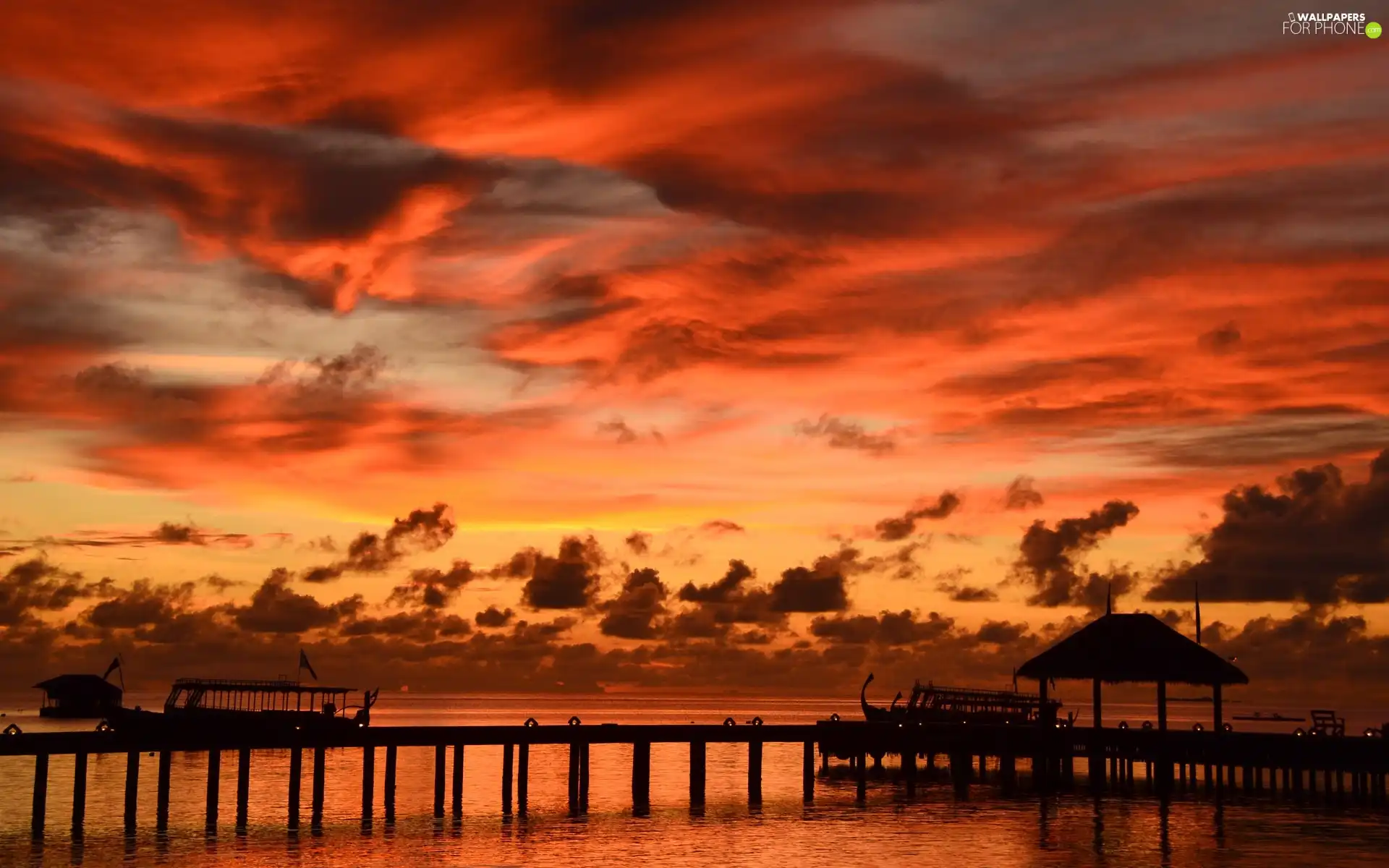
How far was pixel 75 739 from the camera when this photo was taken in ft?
184

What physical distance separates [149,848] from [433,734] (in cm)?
1419

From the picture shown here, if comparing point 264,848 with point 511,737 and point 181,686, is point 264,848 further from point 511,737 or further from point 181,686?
point 181,686

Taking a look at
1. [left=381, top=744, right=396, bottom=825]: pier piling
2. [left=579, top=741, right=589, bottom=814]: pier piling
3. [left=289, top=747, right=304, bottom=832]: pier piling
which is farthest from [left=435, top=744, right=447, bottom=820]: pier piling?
[left=579, top=741, right=589, bottom=814]: pier piling

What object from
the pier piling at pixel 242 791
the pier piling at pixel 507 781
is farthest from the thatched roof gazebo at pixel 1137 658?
the pier piling at pixel 242 791

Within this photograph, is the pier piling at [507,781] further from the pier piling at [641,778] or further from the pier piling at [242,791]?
the pier piling at [242,791]

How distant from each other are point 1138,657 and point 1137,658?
0.11 m

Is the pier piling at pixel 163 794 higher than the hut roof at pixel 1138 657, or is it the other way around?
the hut roof at pixel 1138 657

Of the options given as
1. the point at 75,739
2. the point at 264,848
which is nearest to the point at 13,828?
the point at 75,739

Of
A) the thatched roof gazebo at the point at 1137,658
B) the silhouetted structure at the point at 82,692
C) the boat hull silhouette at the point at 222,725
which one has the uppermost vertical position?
the thatched roof gazebo at the point at 1137,658

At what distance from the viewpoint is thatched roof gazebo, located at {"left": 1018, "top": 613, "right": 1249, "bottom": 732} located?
72.7m

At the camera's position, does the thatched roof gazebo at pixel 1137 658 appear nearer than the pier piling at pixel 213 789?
No

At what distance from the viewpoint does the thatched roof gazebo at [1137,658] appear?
72688 mm

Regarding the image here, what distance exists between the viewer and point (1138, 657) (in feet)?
239

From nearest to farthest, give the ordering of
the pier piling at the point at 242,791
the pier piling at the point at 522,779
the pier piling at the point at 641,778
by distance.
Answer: the pier piling at the point at 242,791
the pier piling at the point at 522,779
the pier piling at the point at 641,778
